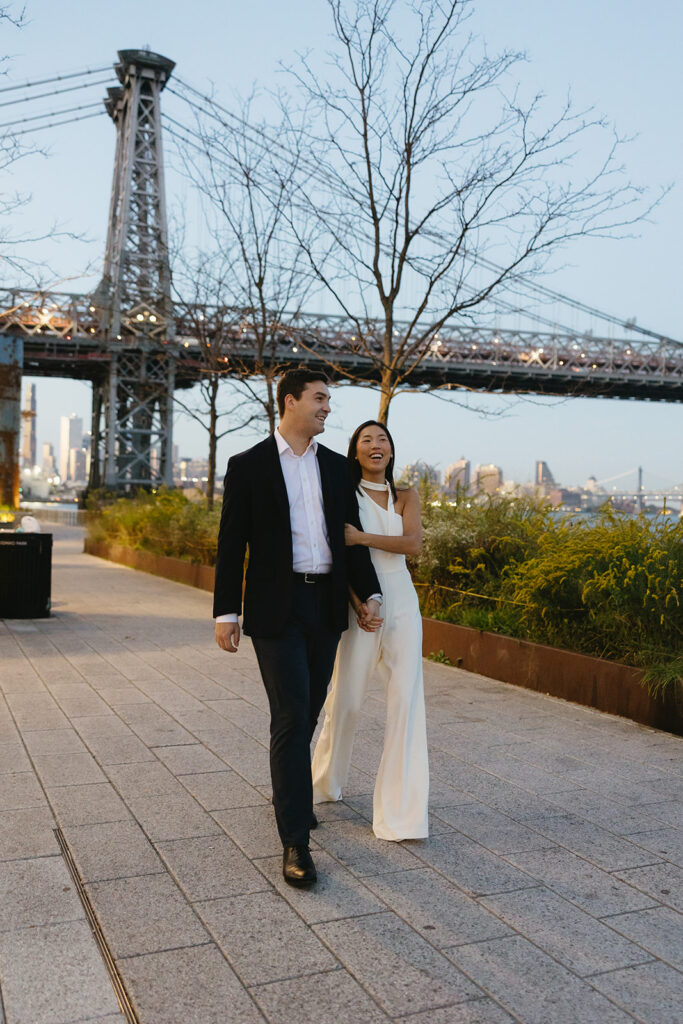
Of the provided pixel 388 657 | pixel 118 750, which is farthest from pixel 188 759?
pixel 388 657

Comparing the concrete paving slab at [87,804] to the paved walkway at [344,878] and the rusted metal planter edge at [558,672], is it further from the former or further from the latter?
the rusted metal planter edge at [558,672]

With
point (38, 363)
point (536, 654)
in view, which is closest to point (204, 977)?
point (536, 654)

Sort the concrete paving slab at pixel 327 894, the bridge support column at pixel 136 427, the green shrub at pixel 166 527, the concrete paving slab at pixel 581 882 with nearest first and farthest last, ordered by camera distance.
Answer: the concrete paving slab at pixel 327 894 → the concrete paving slab at pixel 581 882 → the green shrub at pixel 166 527 → the bridge support column at pixel 136 427

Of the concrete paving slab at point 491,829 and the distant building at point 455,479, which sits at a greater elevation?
the distant building at point 455,479

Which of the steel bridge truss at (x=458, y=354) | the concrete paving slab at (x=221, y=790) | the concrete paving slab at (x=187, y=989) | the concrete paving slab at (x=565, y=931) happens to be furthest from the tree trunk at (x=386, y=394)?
the steel bridge truss at (x=458, y=354)

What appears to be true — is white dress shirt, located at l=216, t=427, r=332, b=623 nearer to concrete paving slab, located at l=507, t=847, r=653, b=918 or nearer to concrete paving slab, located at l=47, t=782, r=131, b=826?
concrete paving slab, located at l=47, t=782, r=131, b=826

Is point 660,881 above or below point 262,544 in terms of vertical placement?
below

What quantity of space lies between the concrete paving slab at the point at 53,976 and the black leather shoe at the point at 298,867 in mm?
712

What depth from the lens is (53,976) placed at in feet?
8.79

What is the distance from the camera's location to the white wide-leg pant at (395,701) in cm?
375

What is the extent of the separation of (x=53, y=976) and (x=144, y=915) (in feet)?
1.41

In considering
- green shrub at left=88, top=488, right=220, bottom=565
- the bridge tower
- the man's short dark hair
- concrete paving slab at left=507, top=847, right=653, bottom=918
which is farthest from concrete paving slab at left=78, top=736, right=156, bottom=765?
the bridge tower

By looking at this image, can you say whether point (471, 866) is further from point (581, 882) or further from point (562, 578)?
point (562, 578)

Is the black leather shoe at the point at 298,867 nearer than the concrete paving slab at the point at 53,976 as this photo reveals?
No
